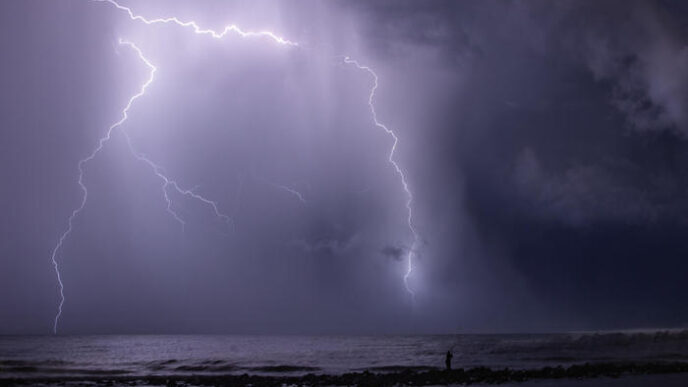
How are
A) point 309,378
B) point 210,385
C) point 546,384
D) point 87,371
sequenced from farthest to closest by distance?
point 87,371, point 309,378, point 210,385, point 546,384

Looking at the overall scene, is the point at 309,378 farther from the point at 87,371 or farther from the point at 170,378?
the point at 87,371

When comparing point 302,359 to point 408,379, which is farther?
point 302,359

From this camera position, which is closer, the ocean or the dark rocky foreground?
the dark rocky foreground

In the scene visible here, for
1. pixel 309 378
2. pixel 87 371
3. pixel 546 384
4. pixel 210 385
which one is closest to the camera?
pixel 546 384

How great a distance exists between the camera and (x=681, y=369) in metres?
30.8

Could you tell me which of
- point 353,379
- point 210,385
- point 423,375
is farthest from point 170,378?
point 423,375

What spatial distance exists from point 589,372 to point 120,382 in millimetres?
23524

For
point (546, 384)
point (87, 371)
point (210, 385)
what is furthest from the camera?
point (87, 371)

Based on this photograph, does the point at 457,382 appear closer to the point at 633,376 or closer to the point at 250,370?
the point at 633,376

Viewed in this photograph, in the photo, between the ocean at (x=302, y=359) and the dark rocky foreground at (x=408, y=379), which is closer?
the dark rocky foreground at (x=408, y=379)

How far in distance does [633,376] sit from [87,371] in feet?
107

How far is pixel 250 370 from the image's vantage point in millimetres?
40094

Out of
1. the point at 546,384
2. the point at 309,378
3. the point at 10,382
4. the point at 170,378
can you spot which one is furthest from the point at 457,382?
the point at 10,382

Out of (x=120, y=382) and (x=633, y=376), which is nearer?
(x=633, y=376)
